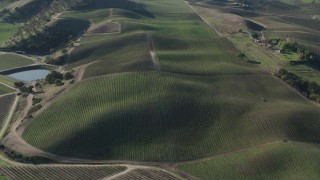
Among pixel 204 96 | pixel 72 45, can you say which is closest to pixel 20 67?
pixel 72 45

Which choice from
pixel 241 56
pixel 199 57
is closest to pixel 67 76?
pixel 199 57

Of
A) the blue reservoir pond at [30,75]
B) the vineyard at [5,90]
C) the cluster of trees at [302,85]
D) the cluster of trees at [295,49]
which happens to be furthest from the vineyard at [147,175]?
the cluster of trees at [295,49]

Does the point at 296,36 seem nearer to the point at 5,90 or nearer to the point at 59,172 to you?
the point at 5,90

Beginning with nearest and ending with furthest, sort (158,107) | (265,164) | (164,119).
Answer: (265,164), (164,119), (158,107)

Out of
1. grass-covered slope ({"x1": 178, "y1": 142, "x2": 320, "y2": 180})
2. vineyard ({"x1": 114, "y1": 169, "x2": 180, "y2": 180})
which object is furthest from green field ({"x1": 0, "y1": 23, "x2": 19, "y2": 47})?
grass-covered slope ({"x1": 178, "y1": 142, "x2": 320, "y2": 180})

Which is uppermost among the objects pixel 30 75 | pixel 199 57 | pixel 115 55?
pixel 199 57

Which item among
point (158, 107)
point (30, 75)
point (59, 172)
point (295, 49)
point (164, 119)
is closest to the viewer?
point (59, 172)
